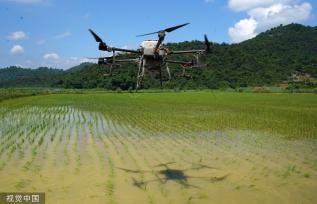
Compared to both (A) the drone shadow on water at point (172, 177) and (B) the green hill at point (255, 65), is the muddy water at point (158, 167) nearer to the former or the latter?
(A) the drone shadow on water at point (172, 177)

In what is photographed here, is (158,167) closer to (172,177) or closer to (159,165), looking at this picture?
(159,165)

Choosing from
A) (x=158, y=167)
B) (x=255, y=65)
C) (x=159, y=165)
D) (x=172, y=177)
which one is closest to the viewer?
(x=172, y=177)

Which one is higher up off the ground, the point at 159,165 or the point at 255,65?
the point at 255,65

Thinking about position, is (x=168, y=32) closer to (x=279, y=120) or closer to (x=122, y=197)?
(x=122, y=197)

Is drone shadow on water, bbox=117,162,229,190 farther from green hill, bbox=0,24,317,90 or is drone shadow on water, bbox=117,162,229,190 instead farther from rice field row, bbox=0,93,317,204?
green hill, bbox=0,24,317,90

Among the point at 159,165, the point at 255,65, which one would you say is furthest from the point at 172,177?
the point at 255,65

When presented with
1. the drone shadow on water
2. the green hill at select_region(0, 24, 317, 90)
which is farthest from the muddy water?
the green hill at select_region(0, 24, 317, 90)

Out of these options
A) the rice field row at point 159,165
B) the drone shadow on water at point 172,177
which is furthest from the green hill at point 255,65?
the drone shadow on water at point 172,177
